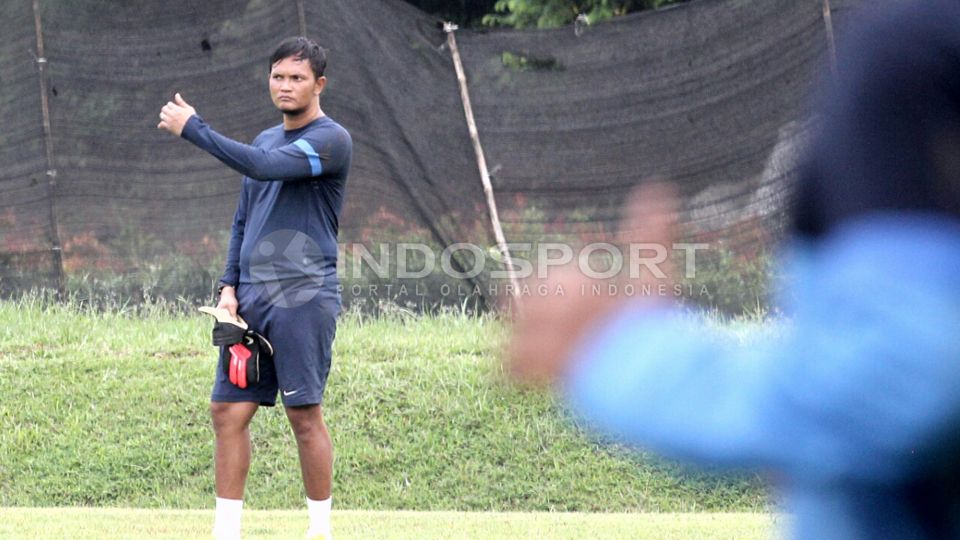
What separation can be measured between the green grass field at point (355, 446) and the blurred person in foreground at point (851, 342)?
534cm

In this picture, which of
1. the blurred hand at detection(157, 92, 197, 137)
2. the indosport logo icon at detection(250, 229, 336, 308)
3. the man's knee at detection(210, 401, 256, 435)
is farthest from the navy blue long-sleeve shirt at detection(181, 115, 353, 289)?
the man's knee at detection(210, 401, 256, 435)

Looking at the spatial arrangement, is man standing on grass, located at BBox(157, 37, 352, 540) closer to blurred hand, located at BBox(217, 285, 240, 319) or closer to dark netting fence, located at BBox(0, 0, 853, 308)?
blurred hand, located at BBox(217, 285, 240, 319)

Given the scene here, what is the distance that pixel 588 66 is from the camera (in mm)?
9398

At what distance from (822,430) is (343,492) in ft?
21.2

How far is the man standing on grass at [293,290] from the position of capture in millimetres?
5172

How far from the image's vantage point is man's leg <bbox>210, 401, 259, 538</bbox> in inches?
205

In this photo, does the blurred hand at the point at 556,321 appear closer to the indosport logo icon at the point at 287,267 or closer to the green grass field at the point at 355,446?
the indosport logo icon at the point at 287,267

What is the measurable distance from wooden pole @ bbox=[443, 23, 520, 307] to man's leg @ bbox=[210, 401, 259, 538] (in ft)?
12.6

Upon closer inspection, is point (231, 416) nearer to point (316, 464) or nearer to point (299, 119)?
point (316, 464)

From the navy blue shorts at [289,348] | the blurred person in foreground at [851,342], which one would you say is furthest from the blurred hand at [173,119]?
the blurred person in foreground at [851,342]

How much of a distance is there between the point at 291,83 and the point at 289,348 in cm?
97

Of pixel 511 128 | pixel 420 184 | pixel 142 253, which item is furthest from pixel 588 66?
Result: pixel 142 253

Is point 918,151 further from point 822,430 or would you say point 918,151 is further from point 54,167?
point 54,167

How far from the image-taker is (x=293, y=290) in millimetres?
5254
